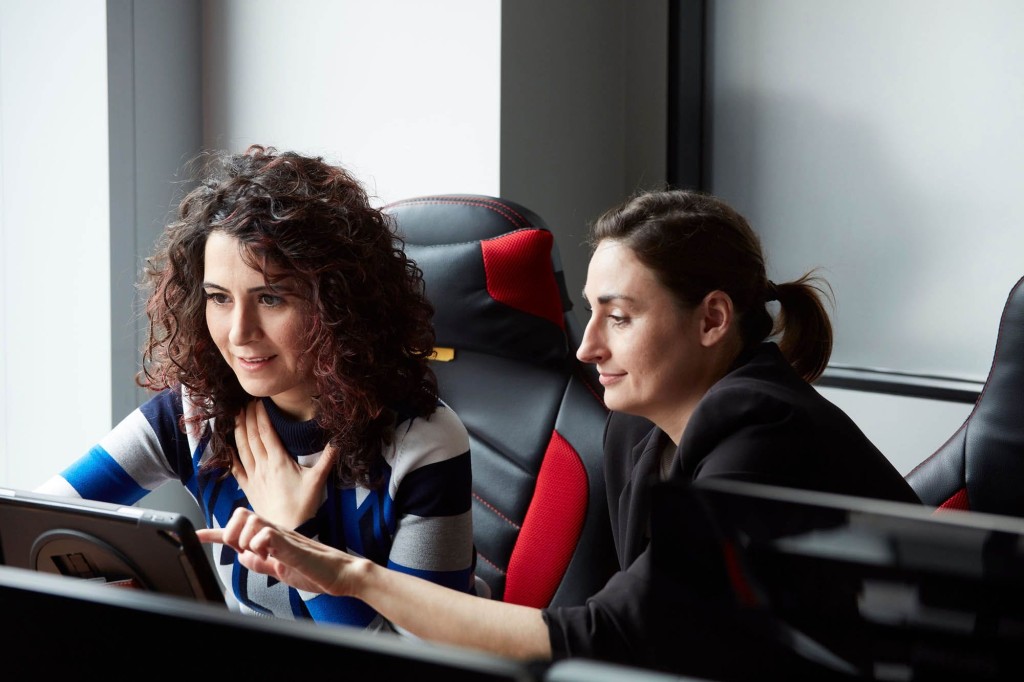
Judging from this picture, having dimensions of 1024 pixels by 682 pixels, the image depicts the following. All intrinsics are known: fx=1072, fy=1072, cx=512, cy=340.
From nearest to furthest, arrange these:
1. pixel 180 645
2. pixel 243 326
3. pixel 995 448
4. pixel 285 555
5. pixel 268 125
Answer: pixel 180 645 → pixel 285 555 → pixel 243 326 → pixel 995 448 → pixel 268 125

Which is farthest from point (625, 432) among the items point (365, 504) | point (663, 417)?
point (365, 504)

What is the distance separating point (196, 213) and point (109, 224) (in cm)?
100

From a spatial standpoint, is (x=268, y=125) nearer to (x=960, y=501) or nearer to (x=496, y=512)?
(x=496, y=512)

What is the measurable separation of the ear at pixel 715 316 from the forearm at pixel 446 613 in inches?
17.0

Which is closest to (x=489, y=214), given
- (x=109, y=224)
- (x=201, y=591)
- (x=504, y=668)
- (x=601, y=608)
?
(x=601, y=608)

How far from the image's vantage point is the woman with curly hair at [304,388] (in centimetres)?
129

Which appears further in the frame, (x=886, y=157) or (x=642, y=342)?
(x=886, y=157)

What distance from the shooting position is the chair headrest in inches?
60.7

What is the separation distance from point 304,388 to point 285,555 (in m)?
0.38

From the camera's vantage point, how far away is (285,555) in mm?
1019

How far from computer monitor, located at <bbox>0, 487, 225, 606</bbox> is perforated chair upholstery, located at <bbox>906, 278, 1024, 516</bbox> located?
1.01 m

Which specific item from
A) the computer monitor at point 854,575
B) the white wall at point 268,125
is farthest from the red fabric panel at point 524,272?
the computer monitor at point 854,575

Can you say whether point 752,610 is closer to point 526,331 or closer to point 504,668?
point 504,668

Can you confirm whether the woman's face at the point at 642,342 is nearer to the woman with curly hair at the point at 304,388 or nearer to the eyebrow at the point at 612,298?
the eyebrow at the point at 612,298
